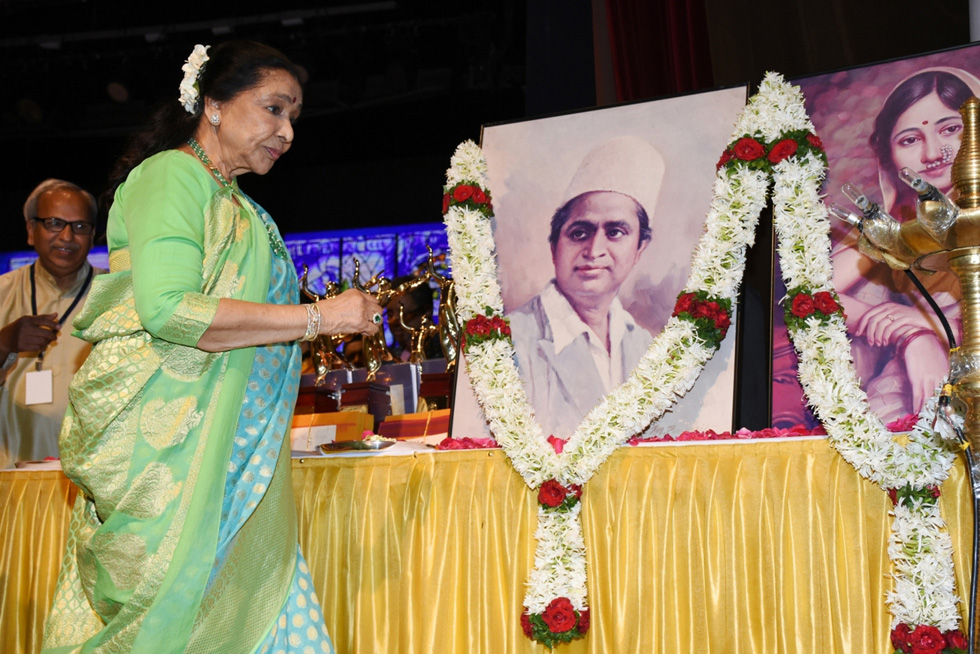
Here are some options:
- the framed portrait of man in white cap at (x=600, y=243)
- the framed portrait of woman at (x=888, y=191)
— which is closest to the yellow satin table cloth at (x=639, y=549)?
the framed portrait of man in white cap at (x=600, y=243)

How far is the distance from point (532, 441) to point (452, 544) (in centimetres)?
40

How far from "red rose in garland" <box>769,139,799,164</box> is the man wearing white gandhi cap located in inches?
16.8

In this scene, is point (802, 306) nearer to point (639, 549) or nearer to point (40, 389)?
point (639, 549)

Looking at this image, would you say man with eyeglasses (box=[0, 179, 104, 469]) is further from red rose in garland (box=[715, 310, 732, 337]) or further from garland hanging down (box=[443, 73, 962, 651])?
red rose in garland (box=[715, 310, 732, 337])

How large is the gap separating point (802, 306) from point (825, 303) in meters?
0.06

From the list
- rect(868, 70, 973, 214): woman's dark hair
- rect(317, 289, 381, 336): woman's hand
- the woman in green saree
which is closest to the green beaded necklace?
the woman in green saree

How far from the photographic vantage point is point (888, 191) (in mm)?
2980

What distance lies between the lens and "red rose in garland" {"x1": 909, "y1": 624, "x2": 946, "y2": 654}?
222 centimetres

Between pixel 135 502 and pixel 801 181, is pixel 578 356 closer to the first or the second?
pixel 801 181

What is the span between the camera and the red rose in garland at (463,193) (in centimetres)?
329

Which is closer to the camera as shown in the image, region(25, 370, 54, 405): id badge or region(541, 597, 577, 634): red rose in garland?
region(541, 597, 577, 634): red rose in garland

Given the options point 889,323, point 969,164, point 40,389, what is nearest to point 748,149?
point 889,323

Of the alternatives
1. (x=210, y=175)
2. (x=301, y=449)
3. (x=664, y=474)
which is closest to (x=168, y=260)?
(x=210, y=175)

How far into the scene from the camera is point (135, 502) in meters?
1.98
